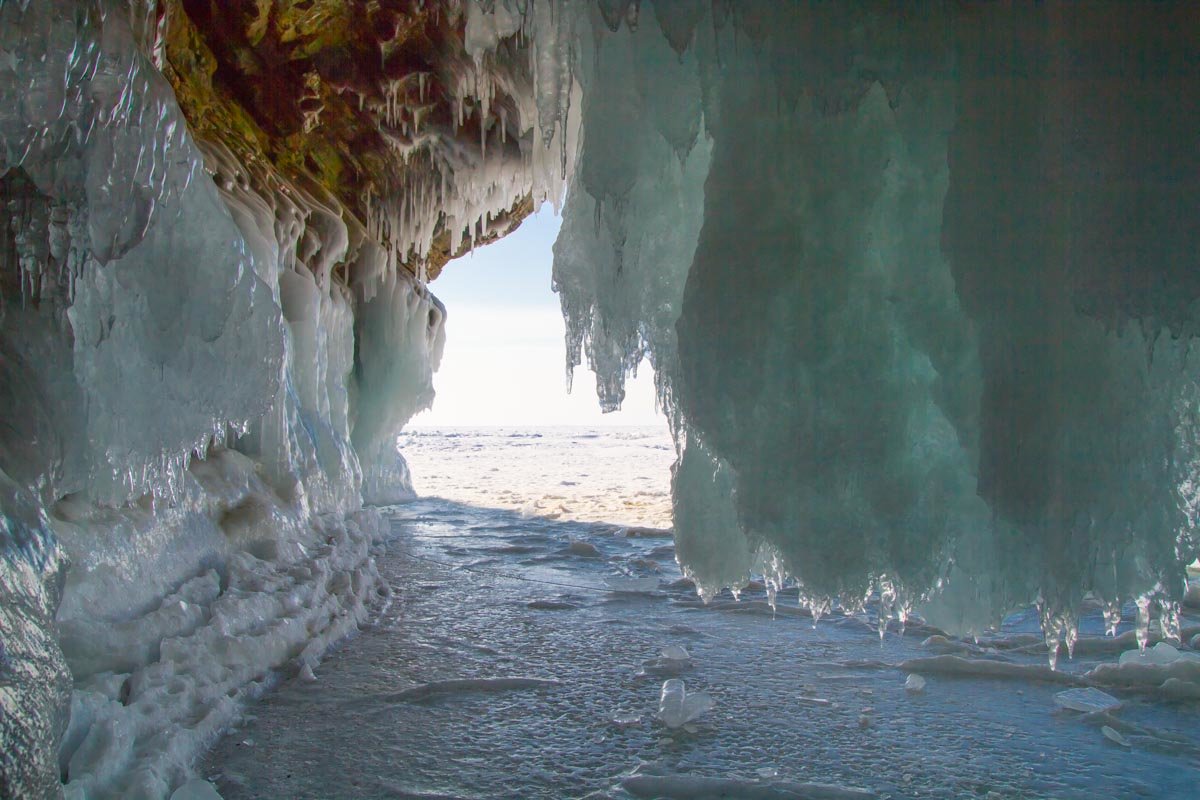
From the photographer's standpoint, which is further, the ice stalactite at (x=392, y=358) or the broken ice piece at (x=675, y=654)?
the ice stalactite at (x=392, y=358)

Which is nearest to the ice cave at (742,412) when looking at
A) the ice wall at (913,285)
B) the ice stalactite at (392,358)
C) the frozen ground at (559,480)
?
the ice wall at (913,285)

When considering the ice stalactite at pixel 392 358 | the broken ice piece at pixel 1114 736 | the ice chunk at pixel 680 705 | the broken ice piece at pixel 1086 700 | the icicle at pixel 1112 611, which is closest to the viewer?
the icicle at pixel 1112 611

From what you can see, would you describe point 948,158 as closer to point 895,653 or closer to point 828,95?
point 828,95

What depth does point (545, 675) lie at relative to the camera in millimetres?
3164

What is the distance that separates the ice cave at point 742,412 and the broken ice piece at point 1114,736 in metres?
0.05

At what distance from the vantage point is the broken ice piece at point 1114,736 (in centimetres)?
253

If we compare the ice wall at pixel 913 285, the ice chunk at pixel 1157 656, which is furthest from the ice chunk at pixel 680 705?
the ice chunk at pixel 1157 656

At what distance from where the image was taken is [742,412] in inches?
97.7

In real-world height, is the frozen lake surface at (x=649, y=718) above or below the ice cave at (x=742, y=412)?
below

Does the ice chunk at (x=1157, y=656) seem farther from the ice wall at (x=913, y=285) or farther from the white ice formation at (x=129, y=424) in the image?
the white ice formation at (x=129, y=424)

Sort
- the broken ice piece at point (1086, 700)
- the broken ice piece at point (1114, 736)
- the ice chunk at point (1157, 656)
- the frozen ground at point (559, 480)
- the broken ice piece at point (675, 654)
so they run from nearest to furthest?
1. the broken ice piece at point (1114, 736)
2. the broken ice piece at point (1086, 700)
3. the ice chunk at point (1157, 656)
4. the broken ice piece at point (675, 654)
5. the frozen ground at point (559, 480)

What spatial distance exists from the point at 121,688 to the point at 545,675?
1.65 metres

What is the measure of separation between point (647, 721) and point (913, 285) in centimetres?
191

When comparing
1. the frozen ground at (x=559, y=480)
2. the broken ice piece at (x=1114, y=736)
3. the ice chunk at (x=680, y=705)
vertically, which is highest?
the broken ice piece at (x=1114, y=736)
